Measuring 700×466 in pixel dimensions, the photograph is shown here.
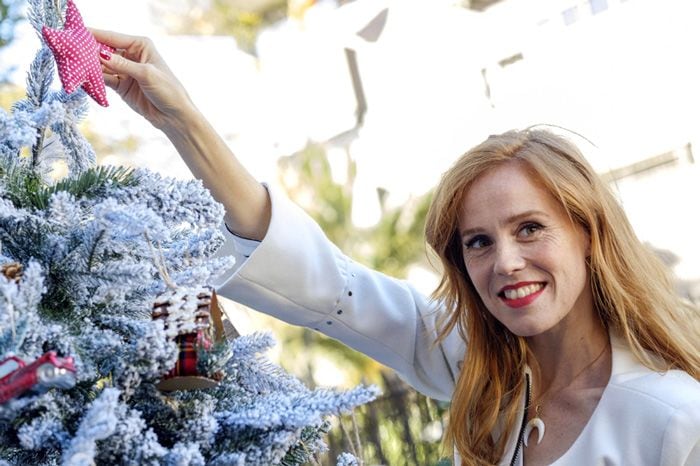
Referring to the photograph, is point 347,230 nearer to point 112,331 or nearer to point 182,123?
point 182,123

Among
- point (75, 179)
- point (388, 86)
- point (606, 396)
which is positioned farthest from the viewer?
point (388, 86)

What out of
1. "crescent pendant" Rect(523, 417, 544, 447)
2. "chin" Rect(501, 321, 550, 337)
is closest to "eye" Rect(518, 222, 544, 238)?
"chin" Rect(501, 321, 550, 337)

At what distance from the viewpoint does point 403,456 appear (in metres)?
5.93

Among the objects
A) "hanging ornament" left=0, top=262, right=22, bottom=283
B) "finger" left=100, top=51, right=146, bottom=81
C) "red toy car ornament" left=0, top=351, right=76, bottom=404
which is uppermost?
"finger" left=100, top=51, right=146, bottom=81

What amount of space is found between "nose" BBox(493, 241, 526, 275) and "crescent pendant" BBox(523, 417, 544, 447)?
271 mm

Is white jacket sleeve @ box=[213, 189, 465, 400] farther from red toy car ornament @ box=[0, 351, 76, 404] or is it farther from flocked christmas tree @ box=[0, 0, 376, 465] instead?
red toy car ornament @ box=[0, 351, 76, 404]

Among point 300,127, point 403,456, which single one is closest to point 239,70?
point 300,127

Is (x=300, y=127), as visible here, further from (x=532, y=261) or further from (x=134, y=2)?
(x=532, y=261)

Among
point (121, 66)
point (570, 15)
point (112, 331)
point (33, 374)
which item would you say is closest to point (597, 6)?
point (570, 15)

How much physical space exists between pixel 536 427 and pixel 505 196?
0.39 metres

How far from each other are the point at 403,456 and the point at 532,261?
4.71 meters

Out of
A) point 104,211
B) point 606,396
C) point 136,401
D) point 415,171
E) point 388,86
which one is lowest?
point 415,171

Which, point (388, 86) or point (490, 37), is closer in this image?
point (490, 37)

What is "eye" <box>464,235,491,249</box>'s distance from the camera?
4.94 ft
